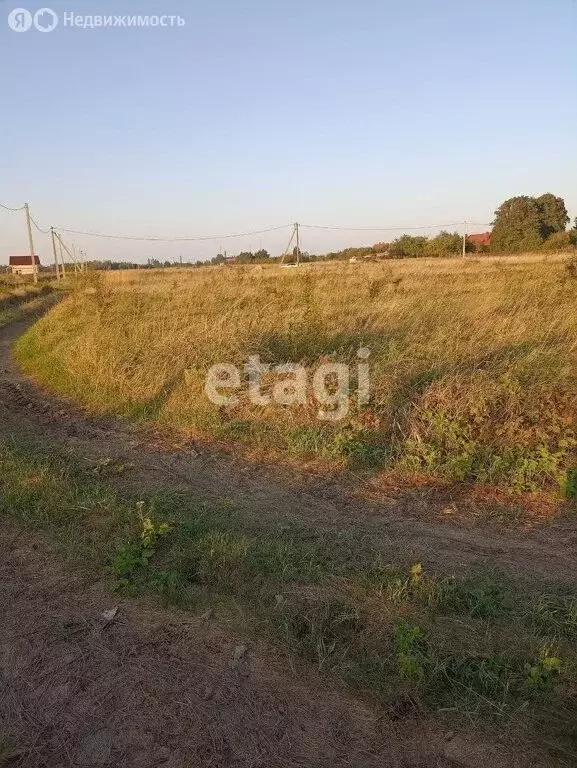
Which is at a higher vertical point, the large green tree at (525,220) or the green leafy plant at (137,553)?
the large green tree at (525,220)

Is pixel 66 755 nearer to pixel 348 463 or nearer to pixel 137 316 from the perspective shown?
pixel 348 463

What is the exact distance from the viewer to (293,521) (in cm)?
398

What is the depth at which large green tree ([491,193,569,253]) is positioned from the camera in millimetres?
42812

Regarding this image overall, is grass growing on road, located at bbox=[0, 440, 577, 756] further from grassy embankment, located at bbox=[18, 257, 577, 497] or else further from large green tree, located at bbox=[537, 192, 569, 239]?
large green tree, located at bbox=[537, 192, 569, 239]

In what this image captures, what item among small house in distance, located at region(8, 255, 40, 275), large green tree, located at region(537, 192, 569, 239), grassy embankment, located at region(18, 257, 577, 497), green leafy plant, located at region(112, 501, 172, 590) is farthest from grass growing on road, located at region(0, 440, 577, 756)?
small house in distance, located at region(8, 255, 40, 275)

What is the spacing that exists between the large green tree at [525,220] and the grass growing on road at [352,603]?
42.6 meters

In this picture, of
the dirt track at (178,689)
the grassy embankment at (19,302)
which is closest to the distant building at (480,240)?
the grassy embankment at (19,302)

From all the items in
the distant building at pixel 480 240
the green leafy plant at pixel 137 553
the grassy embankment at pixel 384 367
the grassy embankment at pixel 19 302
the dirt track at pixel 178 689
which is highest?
the distant building at pixel 480 240

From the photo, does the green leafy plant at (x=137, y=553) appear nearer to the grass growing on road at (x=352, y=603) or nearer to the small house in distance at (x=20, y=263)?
the grass growing on road at (x=352, y=603)

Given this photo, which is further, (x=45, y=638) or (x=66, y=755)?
(x=45, y=638)

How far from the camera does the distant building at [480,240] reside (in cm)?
4438

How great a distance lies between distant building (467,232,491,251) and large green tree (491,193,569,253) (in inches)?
36.5

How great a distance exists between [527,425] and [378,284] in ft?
27.0

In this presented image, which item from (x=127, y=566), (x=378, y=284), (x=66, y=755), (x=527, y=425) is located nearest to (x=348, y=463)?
(x=527, y=425)
